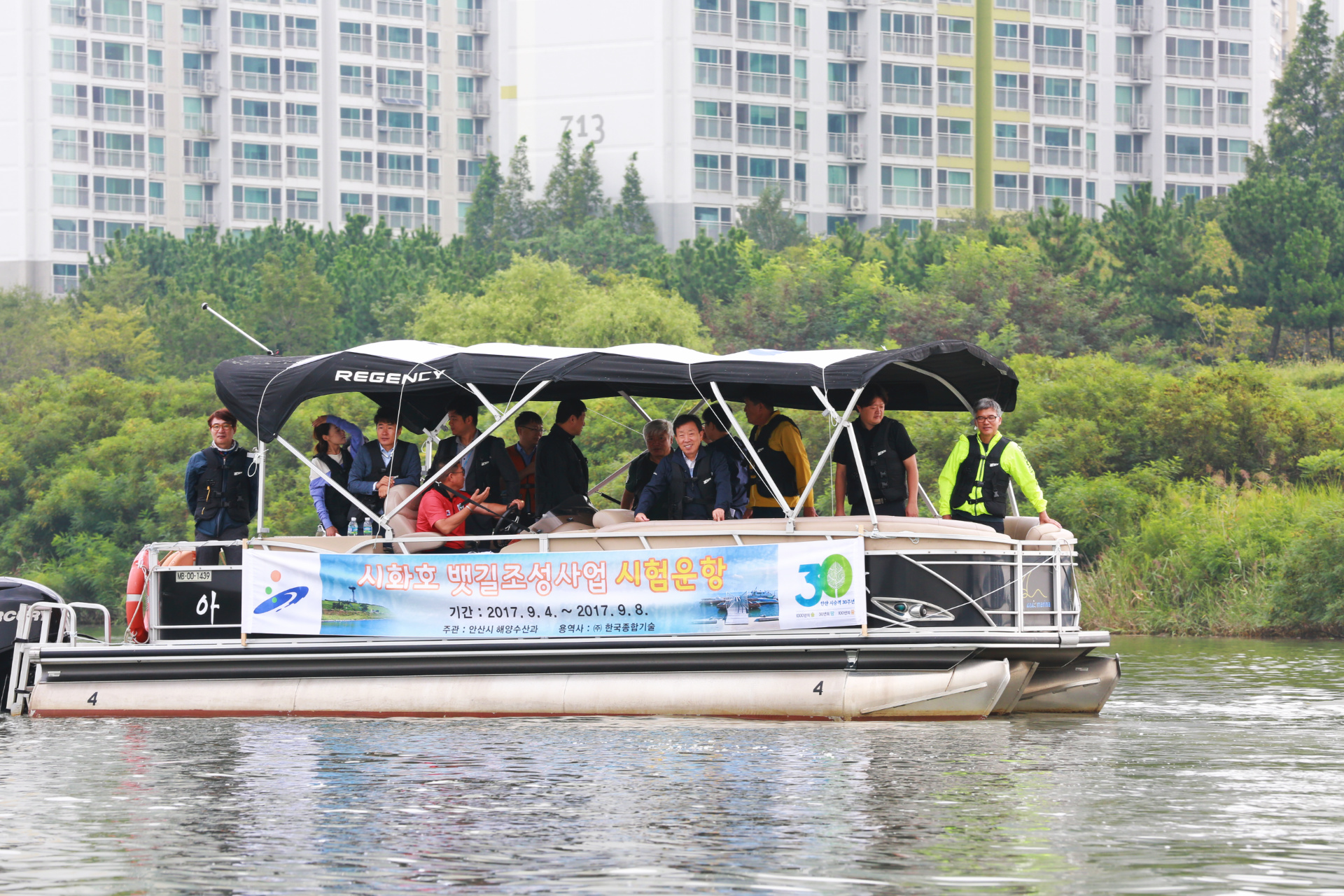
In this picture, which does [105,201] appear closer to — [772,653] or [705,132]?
[705,132]

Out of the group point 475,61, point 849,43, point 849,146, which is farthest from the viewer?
point 475,61

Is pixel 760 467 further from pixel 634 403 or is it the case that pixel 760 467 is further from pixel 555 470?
pixel 634 403

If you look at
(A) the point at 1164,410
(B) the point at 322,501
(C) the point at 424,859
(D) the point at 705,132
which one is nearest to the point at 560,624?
(B) the point at 322,501

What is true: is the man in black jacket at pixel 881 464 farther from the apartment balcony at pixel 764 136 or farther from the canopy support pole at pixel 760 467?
the apartment balcony at pixel 764 136

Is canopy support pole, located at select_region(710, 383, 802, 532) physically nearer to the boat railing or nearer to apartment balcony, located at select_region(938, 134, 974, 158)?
the boat railing

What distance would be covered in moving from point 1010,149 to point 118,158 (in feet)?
119

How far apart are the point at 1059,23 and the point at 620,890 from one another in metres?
75.6

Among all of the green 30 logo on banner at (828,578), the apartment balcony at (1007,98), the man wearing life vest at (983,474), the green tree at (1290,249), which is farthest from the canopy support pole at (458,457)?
the apartment balcony at (1007,98)

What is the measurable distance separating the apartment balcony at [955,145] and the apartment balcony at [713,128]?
10.7 meters

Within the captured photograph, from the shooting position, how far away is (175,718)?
14680mm

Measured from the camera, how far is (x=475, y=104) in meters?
86.7

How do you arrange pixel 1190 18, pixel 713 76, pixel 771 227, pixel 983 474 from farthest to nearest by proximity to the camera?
pixel 1190 18 → pixel 713 76 → pixel 771 227 → pixel 983 474

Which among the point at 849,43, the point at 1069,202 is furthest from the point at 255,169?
the point at 1069,202

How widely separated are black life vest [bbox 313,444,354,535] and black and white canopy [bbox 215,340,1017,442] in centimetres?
56
